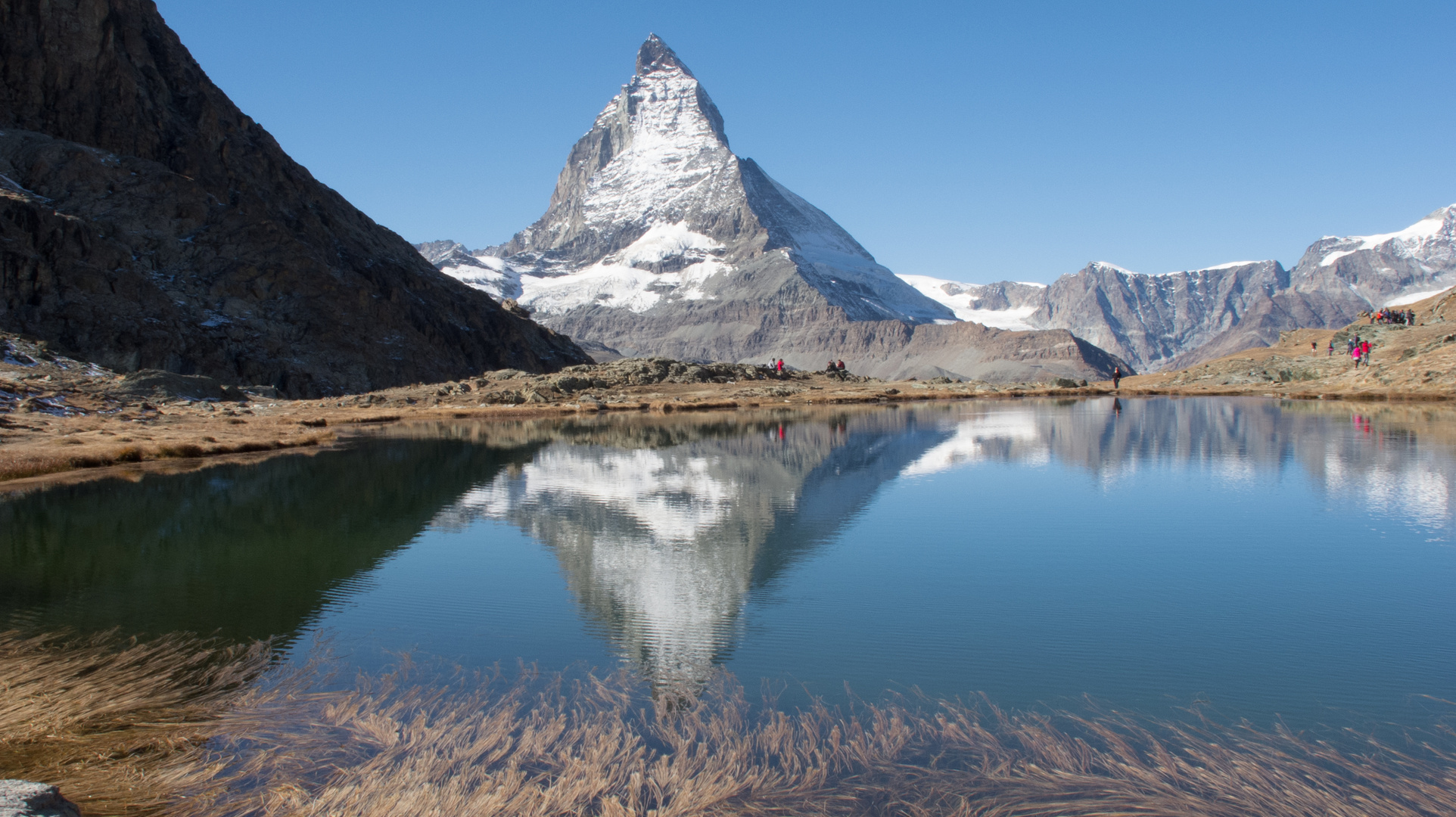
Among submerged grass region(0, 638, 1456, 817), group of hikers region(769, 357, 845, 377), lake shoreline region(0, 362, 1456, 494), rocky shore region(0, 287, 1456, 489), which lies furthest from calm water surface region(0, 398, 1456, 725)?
group of hikers region(769, 357, 845, 377)

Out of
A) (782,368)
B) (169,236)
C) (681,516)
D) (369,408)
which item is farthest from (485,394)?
(681,516)

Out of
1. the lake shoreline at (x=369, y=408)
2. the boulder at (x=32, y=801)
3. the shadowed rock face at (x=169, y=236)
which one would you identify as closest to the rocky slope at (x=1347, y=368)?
the lake shoreline at (x=369, y=408)

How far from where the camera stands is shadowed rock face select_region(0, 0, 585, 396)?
247ft

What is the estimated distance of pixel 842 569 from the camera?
17.4m

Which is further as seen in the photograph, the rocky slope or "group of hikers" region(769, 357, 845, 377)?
"group of hikers" region(769, 357, 845, 377)

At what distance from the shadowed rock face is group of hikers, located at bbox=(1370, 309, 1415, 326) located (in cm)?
9257

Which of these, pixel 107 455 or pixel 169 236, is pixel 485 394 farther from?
pixel 107 455

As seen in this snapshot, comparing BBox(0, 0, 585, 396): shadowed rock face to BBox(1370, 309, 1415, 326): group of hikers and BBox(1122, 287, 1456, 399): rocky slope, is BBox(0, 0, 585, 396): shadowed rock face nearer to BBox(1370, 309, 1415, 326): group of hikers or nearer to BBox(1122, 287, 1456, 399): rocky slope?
BBox(1122, 287, 1456, 399): rocky slope

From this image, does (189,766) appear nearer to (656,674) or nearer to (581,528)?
(656,674)

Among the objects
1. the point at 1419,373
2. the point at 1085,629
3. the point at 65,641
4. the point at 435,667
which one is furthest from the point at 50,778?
the point at 1419,373

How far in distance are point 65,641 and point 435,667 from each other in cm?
568

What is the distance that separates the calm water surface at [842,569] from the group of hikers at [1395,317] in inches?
2211

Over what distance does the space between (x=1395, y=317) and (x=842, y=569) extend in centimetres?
8819

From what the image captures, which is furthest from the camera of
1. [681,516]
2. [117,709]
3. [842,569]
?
[681,516]
